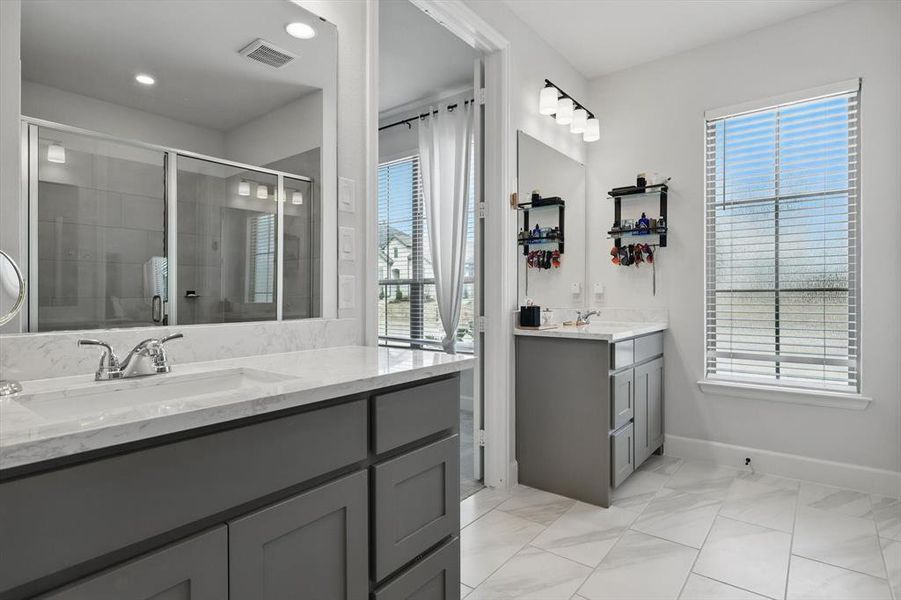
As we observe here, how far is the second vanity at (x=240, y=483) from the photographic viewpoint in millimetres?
706

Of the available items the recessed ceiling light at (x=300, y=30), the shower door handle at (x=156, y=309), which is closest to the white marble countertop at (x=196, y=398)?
the shower door handle at (x=156, y=309)

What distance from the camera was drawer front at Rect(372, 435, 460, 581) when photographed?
1.21 m

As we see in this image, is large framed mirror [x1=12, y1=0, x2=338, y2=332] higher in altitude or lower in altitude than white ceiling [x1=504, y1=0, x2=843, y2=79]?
lower

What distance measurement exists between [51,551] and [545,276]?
9.20ft

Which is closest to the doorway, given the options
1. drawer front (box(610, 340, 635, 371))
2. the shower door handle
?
drawer front (box(610, 340, 635, 371))

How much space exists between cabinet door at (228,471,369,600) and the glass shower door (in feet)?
2.33

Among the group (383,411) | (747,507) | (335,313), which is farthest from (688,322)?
(383,411)

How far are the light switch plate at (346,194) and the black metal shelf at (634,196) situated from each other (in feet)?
7.12

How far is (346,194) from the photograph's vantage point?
1.88m

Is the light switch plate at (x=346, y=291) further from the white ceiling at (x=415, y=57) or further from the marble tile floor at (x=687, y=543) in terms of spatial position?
the white ceiling at (x=415, y=57)

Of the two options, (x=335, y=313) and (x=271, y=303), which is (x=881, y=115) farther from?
(x=271, y=303)

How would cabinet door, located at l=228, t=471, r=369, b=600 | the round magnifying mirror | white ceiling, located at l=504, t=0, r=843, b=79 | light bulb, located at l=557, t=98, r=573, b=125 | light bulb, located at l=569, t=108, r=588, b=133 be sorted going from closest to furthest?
1. cabinet door, located at l=228, t=471, r=369, b=600
2. the round magnifying mirror
3. white ceiling, located at l=504, t=0, r=843, b=79
4. light bulb, located at l=557, t=98, r=573, b=125
5. light bulb, located at l=569, t=108, r=588, b=133

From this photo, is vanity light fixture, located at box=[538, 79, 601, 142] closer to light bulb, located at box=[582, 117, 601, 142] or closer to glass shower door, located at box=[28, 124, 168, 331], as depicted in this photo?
light bulb, located at box=[582, 117, 601, 142]

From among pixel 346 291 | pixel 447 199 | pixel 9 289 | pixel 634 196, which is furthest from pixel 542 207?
pixel 9 289
